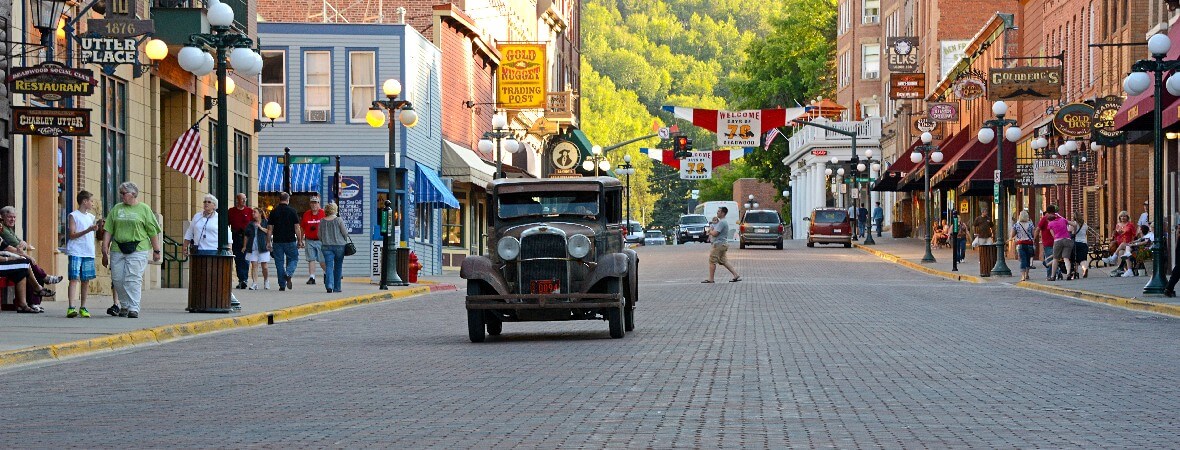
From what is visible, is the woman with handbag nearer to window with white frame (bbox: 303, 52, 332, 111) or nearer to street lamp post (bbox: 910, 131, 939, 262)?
window with white frame (bbox: 303, 52, 332, 111)

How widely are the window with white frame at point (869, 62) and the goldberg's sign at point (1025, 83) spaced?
5062 cm

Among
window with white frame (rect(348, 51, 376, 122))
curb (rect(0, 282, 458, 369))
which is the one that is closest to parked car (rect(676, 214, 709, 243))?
window with white frame (rect(348, 51, 376, 122))

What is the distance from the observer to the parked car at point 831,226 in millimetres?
70000

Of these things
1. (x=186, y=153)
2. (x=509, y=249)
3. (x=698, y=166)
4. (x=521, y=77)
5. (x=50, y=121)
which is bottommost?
(x=509, y=249)

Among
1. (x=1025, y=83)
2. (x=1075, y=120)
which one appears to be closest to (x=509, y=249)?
(x=1075, y=120)

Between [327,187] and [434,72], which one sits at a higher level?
[434,72]

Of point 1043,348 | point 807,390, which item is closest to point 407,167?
point 1043,348

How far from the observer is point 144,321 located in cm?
2150

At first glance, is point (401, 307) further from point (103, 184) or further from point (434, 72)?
point (434, 72)

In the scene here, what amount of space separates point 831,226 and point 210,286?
48.4 meters

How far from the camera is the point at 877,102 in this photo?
9812 cm

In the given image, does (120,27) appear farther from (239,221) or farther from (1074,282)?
(1074,282)

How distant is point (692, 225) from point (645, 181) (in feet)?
238

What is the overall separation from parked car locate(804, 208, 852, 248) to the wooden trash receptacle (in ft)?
158
